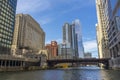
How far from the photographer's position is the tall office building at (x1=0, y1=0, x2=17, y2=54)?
526 feet

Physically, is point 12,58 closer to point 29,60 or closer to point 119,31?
point 29,60

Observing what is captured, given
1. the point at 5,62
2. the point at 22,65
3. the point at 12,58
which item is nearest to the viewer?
the point at 5,62

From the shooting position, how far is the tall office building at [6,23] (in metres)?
160

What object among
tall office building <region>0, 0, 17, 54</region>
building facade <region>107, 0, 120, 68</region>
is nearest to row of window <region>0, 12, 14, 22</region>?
tall office building <region>0, 0, 17, 54</region>

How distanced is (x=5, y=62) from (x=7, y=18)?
207 ft

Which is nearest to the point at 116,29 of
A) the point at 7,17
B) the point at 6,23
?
the point at 6,23

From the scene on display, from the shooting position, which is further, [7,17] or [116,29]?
[7,17]

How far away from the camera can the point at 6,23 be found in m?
169

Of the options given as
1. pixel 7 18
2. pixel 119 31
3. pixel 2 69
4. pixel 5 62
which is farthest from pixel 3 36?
pixel 119 31

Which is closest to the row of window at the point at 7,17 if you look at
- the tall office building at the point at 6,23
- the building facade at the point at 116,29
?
the tall office building at the point at 6,23

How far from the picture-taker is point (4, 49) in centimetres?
16238

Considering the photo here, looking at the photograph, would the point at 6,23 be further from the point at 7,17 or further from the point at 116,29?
the point at 116,29

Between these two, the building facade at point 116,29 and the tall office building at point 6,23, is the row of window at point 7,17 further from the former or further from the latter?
the building facade at point 116,29

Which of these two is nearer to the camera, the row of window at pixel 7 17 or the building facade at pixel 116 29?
the building facade at pixel 116 29
